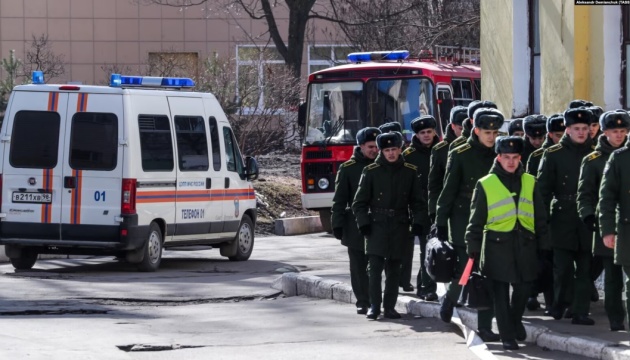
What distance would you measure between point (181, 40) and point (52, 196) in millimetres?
26009

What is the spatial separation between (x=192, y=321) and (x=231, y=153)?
21.9 ft

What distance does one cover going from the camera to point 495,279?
10.1 m

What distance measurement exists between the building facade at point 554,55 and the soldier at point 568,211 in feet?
12.4

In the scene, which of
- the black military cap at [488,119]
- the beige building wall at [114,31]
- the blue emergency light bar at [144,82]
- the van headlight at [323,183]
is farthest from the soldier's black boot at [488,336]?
the beige building wall at [114,31]

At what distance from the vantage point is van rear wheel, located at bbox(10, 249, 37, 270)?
1702 centimetres

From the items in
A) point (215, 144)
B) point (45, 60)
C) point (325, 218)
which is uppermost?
point (45, 60)

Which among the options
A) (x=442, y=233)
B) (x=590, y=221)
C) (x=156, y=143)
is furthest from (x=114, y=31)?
(x=590, y=221)

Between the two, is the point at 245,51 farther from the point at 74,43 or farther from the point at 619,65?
the point at 619,65

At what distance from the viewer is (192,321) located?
1227cm

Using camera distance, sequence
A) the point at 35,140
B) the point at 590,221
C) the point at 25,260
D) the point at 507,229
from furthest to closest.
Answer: the point at 25,260 → the point at 35,140 → the point at 590,221 → the point at 507,229

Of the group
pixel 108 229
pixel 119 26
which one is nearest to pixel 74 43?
pixel 119 26

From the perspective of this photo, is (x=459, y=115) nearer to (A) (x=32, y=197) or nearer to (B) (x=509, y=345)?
(B) (x=509, y=345)

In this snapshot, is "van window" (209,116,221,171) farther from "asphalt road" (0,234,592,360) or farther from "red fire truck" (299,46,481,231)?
"red fire truck" (299,46,481,231)

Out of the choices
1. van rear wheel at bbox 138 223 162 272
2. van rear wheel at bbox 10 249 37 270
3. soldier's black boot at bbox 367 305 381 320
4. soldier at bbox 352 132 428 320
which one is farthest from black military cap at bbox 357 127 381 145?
van rear wheel at bbox 10 249 37 270
